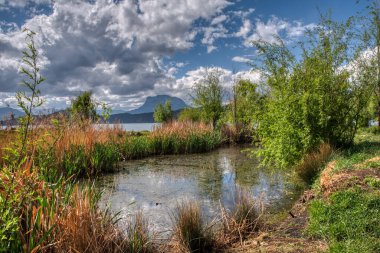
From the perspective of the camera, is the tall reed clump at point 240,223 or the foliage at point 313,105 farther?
the foliage at point 313,105

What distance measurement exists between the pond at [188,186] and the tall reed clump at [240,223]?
0.30 metres

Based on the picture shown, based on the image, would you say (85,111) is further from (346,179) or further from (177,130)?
(346,179)

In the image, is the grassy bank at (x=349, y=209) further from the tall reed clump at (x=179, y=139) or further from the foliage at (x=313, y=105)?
the tall reed clump at (x=179, y=139)

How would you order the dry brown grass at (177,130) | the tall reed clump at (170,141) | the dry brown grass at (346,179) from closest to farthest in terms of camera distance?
the dry brown grass at (346,179)
the tall reed clump at (170,141)
the dry brown grass at (177,130)

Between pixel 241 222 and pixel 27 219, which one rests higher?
pixel 27 219

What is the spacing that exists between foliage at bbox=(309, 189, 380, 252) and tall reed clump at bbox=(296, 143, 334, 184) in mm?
3116

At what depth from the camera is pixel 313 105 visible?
9867 millimetres

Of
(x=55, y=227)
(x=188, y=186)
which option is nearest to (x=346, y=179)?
(x=188, y=186)

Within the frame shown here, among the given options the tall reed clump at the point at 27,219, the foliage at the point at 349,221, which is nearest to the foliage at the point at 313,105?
the foliage at the point at 349,221

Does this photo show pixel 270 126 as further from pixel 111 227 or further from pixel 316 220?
pixel 111 227

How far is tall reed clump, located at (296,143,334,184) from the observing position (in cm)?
877

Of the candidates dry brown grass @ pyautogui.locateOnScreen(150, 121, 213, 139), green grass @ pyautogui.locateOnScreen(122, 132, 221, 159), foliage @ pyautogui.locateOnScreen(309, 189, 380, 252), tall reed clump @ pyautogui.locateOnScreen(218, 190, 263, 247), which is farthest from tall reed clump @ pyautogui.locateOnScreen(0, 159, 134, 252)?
dry brown grass @ pyautogui.locateOnScreen(150, 121, 213, 139)

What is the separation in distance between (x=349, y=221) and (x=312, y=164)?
176 inches

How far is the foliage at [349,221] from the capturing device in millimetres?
3900
